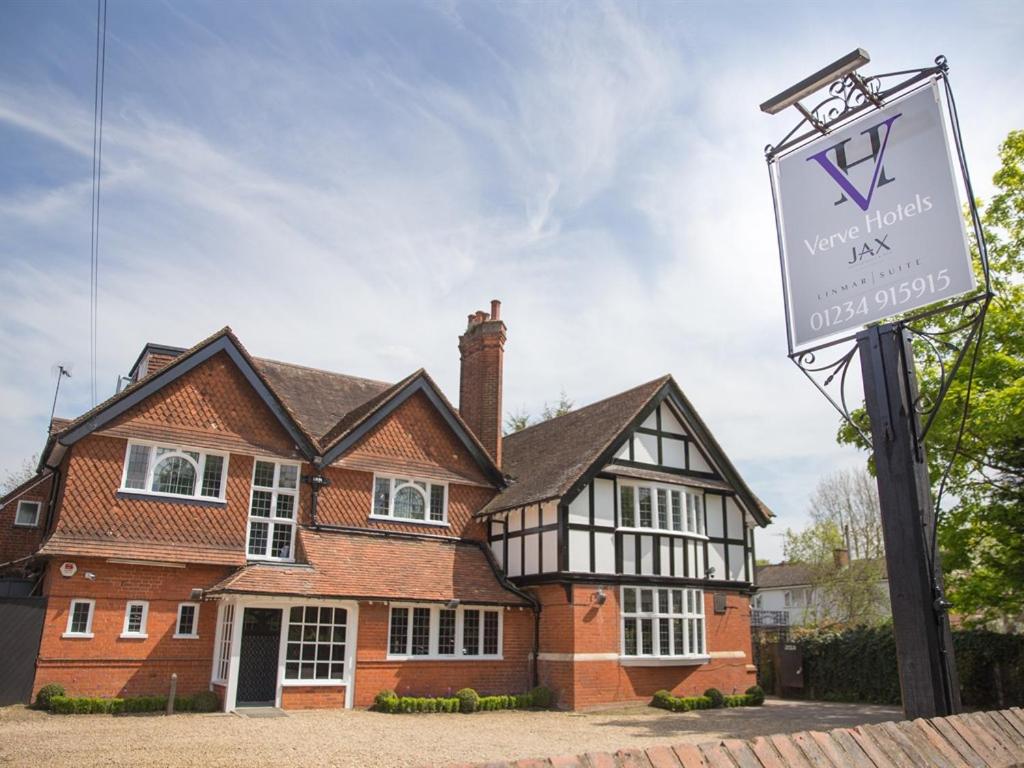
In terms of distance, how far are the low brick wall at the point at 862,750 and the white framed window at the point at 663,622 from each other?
629 inches

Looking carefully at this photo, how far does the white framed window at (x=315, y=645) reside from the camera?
18.0 metres

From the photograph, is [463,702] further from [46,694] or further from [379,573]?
[46,694]

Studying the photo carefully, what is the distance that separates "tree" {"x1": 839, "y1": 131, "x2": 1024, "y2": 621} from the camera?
16312 millimetres

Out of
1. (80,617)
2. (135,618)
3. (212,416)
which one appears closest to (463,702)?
(135,618)

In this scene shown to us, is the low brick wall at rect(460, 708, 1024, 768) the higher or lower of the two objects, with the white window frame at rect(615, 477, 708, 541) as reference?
lower

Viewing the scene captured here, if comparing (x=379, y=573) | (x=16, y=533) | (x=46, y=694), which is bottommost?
(x=46, y=694)

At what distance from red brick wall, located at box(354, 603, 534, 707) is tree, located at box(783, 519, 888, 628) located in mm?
20519

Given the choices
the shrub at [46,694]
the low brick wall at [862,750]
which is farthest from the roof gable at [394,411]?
the low brick wall at [862,750]

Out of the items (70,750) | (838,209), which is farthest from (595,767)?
(70,750)

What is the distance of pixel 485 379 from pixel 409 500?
481cm

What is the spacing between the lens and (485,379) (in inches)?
977

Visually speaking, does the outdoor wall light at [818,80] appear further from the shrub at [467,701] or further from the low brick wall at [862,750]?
the shrub at [467,701]

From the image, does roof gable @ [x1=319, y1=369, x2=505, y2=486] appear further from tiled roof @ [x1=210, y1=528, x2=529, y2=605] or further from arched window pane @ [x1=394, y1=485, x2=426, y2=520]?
tiled roof @ [x1=210, y1=528, x2=529, y2=605]

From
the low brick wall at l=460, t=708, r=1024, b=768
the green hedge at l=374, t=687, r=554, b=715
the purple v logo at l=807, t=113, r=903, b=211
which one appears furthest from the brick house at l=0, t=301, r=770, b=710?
the low brick wall at l=460, t=708, r=1024, b=768
